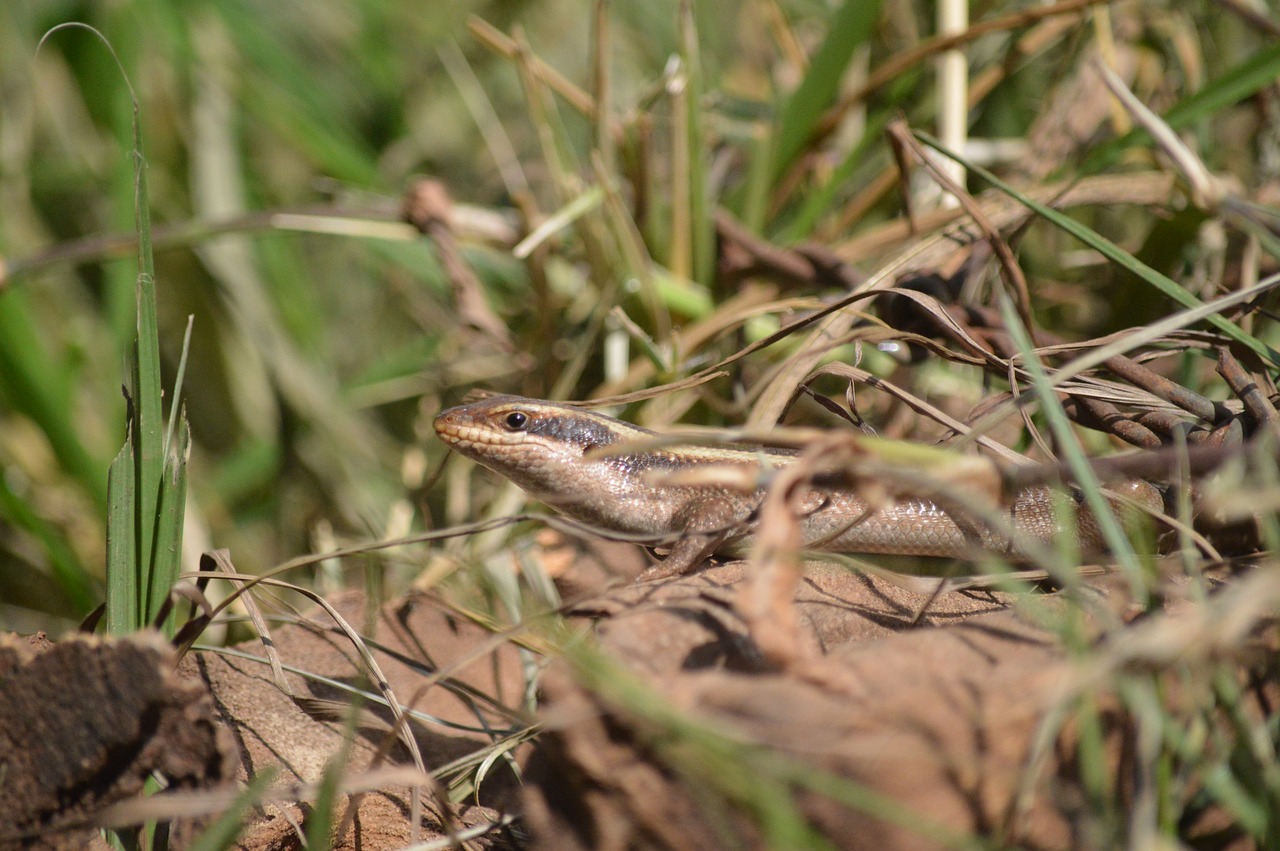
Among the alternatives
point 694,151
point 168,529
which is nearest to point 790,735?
point 168,529

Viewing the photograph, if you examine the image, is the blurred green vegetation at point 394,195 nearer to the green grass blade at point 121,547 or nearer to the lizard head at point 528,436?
the lizard head at point 528,436

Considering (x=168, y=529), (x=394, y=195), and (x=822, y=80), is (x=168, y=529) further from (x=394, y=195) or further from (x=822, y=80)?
(x=394, y=195)

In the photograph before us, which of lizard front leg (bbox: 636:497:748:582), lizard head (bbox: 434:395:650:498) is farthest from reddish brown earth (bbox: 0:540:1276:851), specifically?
lizard head (bbox: 434:395:650:498)

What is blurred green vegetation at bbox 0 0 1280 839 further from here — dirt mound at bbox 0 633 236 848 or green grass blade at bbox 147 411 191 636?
dirt mound at bbox 0 633 236 848

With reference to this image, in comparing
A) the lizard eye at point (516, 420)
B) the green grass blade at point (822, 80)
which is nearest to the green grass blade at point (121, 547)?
the lizard eye at point (516, 420)

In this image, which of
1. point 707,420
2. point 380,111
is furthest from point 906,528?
point 380,111

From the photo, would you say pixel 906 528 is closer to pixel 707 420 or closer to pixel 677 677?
pixel 707 420
